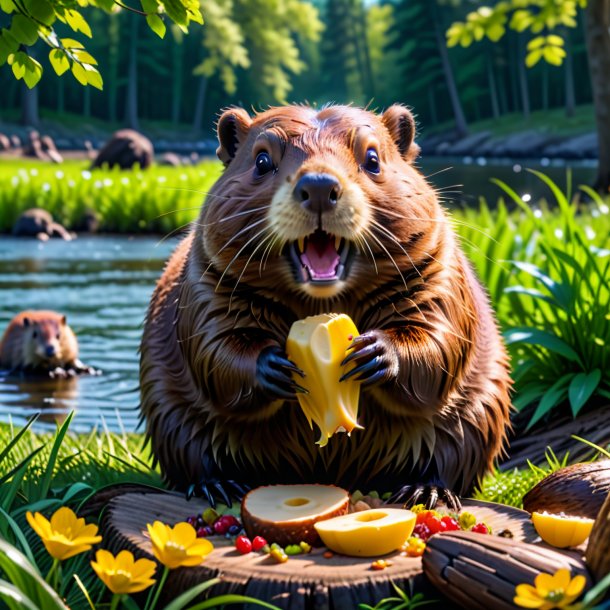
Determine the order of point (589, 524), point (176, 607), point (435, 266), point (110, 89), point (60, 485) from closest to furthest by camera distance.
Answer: point (176, 607) → point (589, 524) → point (435, 266) → point (60, 485) → point (110, 89)

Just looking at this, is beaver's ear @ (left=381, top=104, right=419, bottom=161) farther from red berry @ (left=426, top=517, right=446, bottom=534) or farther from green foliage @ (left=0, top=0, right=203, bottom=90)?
red berry @ (left=426, top=517, right=446, bottom=534)

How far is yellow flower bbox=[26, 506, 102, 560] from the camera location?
238cm

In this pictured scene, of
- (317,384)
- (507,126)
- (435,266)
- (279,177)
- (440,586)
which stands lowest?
(440,586)

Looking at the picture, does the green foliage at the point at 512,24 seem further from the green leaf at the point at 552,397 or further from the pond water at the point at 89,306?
the green leaf at the point at 552,397

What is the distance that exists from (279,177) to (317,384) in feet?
2.06

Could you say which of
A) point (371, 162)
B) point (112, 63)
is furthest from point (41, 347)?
point (112, 63)

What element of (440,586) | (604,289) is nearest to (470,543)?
(440,586)

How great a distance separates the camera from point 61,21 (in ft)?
11.1

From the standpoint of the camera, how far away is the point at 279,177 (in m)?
3.14

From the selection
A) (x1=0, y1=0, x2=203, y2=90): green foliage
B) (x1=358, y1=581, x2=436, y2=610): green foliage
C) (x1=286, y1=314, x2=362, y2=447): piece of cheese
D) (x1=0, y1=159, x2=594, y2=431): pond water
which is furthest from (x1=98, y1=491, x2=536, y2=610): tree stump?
(x1=0, y1=0, x2=203, y2=90): green foliage

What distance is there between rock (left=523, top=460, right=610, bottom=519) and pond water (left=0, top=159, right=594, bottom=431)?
40.3 inches

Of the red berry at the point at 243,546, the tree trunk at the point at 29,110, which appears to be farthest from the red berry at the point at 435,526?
the tree trunk at the point at 29,110

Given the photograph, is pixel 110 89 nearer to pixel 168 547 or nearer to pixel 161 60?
pixel 161 60

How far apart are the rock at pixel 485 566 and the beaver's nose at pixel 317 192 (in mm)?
931
